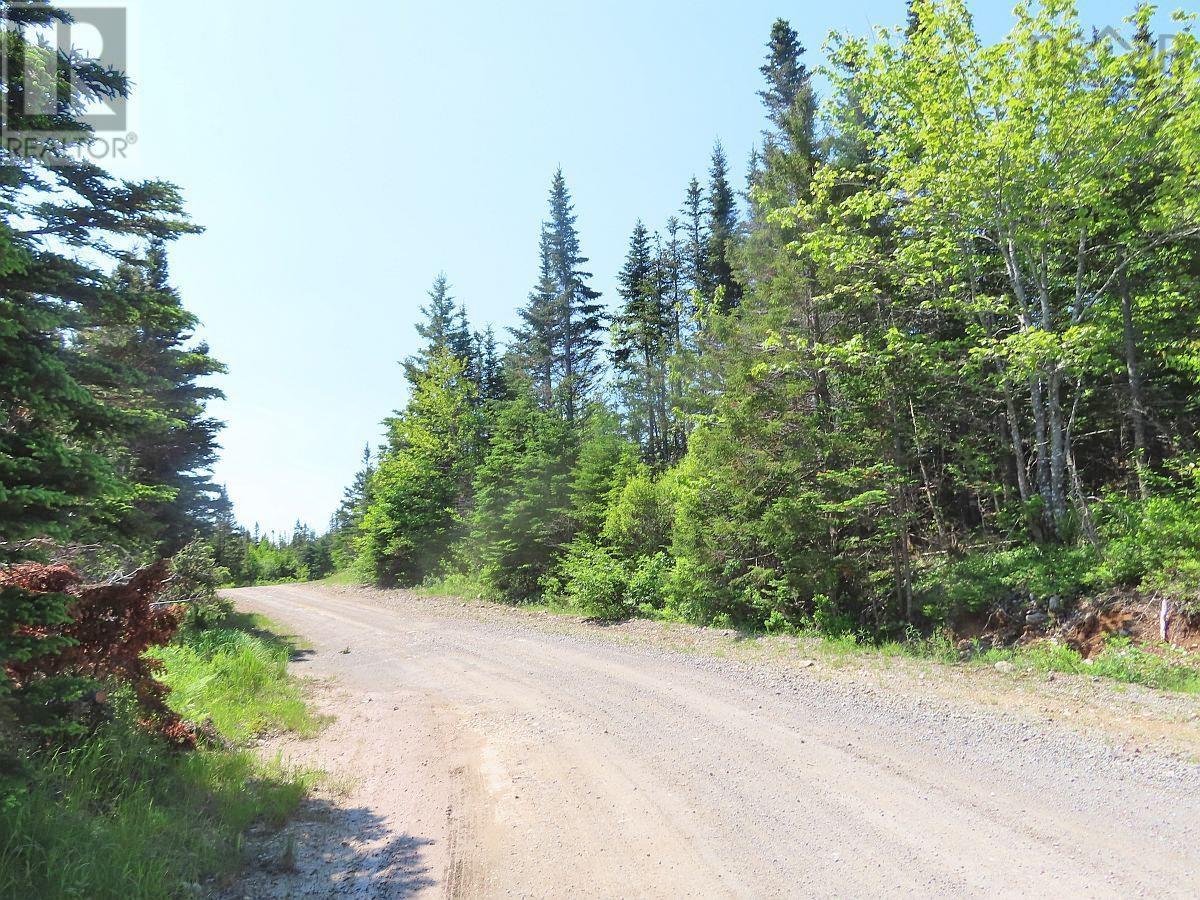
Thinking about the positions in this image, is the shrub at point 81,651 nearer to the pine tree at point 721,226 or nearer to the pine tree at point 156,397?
the pine tree at point 156,397

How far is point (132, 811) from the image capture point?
13.4ft

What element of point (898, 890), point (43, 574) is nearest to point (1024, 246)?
point (898, 890)

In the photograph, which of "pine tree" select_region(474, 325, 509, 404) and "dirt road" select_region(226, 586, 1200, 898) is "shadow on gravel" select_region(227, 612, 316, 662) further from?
"pine tree" select_region(474, 325, 509, 404)

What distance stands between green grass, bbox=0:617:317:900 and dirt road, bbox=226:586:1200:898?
1.49ft

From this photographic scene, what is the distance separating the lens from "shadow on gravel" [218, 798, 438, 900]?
12.0 feet

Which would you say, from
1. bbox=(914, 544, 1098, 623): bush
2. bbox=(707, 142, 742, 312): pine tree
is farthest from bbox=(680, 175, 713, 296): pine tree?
bbox=(914, 544, 1098, 623): bush

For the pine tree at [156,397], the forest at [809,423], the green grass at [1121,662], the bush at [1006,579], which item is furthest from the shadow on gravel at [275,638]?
the green grass at [1121,662]

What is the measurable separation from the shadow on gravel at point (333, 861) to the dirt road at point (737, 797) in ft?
0.05

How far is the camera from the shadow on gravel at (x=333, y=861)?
3.66m

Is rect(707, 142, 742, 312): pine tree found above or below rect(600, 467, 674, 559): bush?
above

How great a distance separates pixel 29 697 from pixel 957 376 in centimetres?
1424

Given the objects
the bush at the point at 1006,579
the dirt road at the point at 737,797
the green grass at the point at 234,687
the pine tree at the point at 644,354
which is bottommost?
the dirt road at the point at 737,797

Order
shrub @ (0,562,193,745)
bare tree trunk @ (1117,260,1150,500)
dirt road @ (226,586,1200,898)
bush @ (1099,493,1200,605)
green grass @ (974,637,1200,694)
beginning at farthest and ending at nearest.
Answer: bare tree trunk @ (1117,260,1150,500)
bush @ (1099,493,1200,605)
green grass @ (974,637,1200,694)
shrub @ (0,562,193,745)
dirt road @ (226,586,1200,898)

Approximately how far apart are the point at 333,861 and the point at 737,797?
282cm
